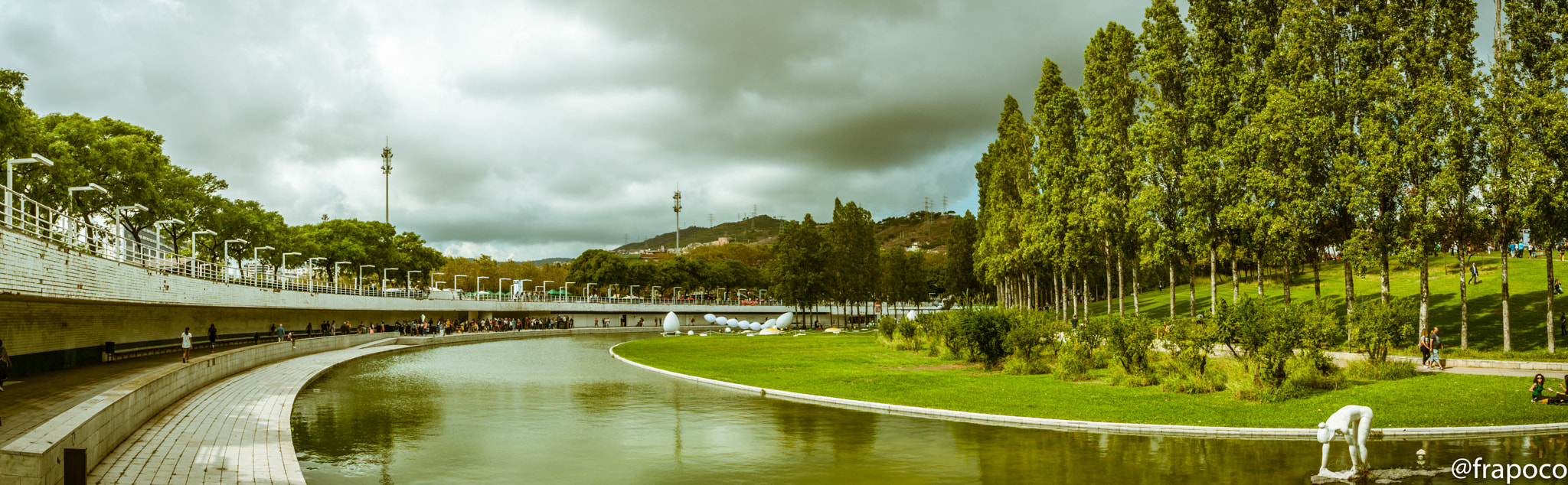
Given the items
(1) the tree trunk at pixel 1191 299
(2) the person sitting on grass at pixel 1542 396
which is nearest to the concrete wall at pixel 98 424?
(2) the person sitting on grass at pixel 1542 396

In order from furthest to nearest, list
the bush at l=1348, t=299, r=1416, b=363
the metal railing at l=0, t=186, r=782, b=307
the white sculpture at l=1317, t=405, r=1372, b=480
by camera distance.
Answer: the bush at l=1348, t=299, r=1416, b=363, the metal railing at l=0, t=186, r=782, b=307, the white sculpture at l=1317, t=405, r=1372, b=480

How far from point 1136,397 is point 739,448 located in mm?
10935

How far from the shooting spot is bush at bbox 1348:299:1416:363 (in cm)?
2195

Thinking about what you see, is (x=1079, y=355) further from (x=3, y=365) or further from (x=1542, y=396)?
(x=3, y=365)

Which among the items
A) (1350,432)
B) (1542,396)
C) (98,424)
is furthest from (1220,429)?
(98,424)

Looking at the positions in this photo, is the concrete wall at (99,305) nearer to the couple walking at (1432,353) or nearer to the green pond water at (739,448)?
the green pond water at (739,448)

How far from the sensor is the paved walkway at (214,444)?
11445mm

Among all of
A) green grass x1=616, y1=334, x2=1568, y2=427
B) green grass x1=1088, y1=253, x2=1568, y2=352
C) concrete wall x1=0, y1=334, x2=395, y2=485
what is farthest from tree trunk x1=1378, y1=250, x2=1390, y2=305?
concrete wall x1=0, y1=334, x2=395, y2=485

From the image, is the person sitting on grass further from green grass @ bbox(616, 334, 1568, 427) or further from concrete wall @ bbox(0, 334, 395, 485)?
concrete wall @ bbox(0, 334, 395, 485)

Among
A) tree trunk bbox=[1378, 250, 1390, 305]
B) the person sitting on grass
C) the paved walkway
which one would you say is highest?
tree trunk bbox=[1378, 250, 1390, 305]

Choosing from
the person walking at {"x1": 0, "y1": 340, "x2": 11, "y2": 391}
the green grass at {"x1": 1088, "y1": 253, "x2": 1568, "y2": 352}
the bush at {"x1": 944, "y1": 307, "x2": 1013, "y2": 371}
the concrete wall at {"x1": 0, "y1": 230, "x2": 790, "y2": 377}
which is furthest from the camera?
the bush at {"x1": 944, "y1": 307, "x2": 1013, "y2": 371}

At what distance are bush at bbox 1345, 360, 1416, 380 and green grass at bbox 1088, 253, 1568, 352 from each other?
1.83 metres

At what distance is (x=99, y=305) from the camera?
1152 inches

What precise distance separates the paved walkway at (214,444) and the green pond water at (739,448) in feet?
1.85
